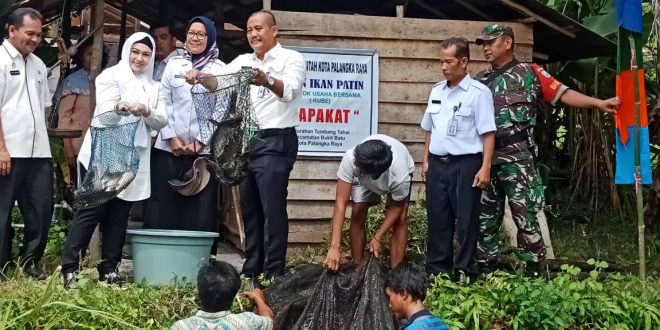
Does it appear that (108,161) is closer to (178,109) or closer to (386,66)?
(178,109)

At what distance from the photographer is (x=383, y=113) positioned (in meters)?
8.27

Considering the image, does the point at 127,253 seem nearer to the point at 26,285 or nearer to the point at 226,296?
the point at 26,285

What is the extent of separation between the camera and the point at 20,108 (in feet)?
20.6

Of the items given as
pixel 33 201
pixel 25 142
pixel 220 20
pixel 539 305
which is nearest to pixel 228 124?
pixel 25 142

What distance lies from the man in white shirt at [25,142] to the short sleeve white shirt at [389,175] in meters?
2.11

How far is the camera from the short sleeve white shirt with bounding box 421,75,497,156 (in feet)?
20.8

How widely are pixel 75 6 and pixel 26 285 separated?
3832 millimetres

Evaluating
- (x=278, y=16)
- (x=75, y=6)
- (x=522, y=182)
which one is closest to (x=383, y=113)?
(x=278, y=16)

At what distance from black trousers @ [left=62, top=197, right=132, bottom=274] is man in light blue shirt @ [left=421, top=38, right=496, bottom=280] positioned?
2.19m

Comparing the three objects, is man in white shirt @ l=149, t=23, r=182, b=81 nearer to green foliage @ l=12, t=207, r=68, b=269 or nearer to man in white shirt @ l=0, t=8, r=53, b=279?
man in white shirt @ l=0, t=8, r=53, b=279

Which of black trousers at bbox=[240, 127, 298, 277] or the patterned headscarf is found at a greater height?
the patterned headscarf

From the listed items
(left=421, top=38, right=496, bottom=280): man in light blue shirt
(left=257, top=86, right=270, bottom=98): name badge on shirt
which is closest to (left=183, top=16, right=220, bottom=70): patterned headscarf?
(left=257, top=86, right=270, bottom=98): name badge on shirt

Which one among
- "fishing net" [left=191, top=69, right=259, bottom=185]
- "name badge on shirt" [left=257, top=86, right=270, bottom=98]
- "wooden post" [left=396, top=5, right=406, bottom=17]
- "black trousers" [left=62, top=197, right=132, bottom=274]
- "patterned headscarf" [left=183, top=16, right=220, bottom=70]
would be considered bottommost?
"black trousers" [left=62, top=197, right=132, bottom=274]

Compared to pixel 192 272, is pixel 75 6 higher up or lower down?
higher up
